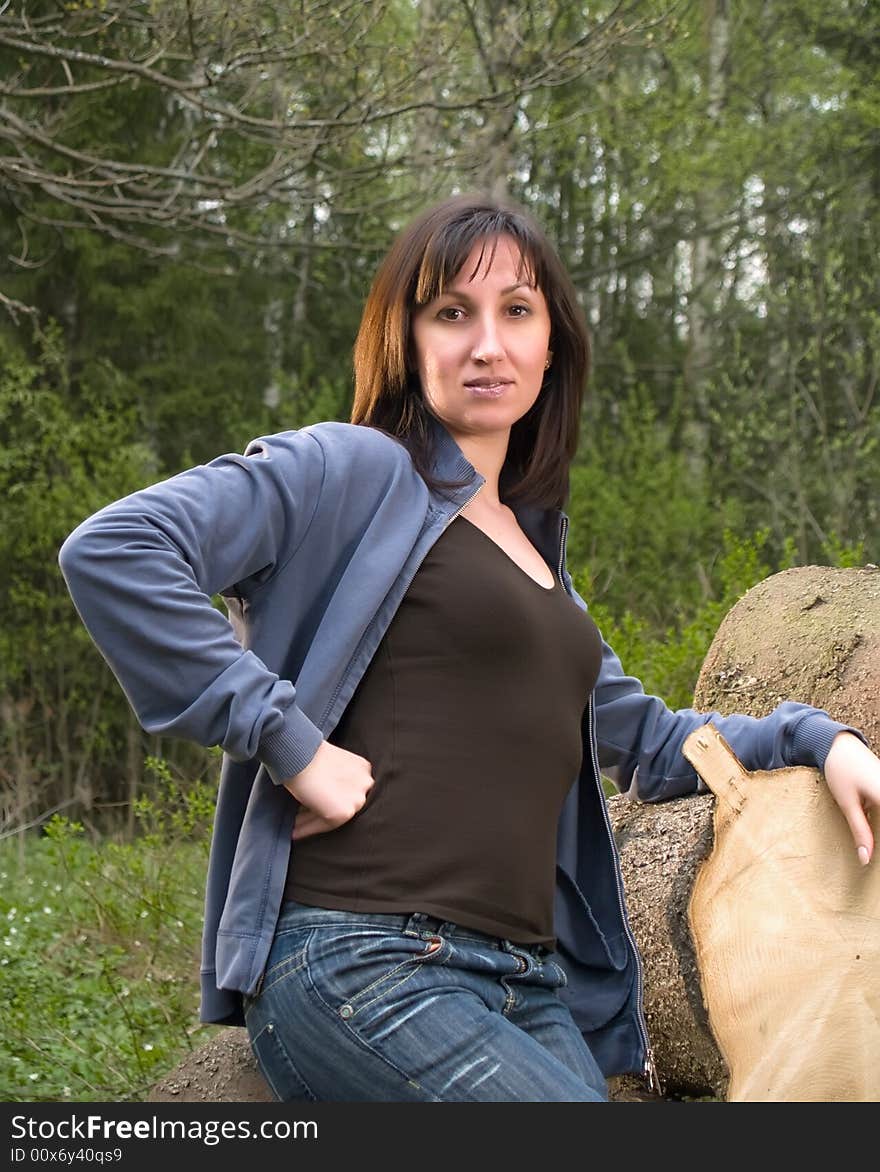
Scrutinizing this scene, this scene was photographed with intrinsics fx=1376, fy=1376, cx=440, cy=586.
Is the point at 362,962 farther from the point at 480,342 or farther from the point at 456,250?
the point at 456,250

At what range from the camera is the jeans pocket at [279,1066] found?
6.39 feet

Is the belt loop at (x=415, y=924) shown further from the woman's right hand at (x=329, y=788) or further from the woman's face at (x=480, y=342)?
the woman's face at (x=480, y=342)

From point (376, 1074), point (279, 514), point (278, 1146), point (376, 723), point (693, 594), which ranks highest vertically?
point (279, 514)

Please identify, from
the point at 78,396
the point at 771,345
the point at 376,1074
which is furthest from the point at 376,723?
the point at 771,345

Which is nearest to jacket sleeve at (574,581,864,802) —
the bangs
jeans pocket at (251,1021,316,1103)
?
the bangs

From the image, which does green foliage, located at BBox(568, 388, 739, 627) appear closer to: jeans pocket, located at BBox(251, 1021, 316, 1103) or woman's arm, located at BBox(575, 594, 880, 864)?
woman's arm, located at BBox(575, 594, 880, 864)

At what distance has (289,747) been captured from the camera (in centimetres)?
192

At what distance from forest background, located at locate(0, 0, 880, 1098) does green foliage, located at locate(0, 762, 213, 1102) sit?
72cm

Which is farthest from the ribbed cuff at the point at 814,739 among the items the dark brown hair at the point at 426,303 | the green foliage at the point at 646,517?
the green foliage at the point at 646,517

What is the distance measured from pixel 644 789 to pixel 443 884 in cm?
83

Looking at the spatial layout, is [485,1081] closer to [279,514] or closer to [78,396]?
[279,514]

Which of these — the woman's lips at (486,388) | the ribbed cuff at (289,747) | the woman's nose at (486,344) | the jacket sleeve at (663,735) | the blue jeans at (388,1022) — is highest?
the woman's nose at (486,344)

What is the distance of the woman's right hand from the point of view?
1.93 meters

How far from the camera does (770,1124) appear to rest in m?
2.10
